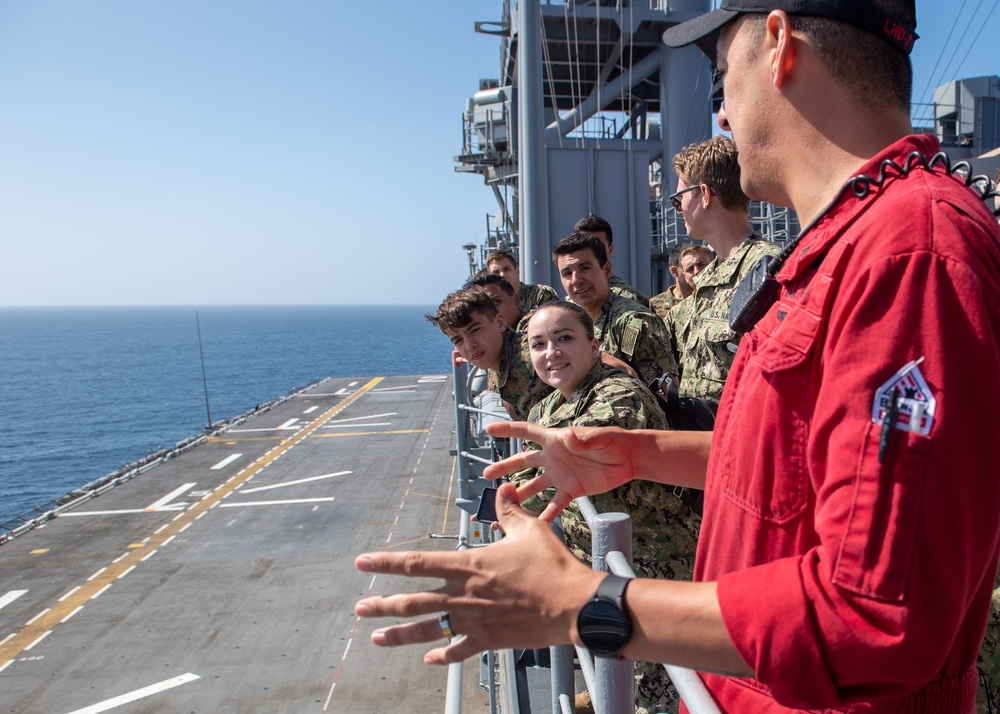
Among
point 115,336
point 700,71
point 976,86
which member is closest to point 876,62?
point 700,71

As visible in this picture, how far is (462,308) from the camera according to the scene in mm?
4891

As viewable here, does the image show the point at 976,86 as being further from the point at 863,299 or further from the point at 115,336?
the point at 115,336

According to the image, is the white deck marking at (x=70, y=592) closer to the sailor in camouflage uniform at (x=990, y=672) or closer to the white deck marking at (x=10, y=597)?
the white deck marking at (x=10, y=597)

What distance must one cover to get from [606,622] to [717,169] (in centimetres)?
274

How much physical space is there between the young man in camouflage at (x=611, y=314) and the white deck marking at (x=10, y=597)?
17212 millimetres

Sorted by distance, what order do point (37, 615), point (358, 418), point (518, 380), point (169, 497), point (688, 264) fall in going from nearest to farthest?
point (518, 380) → point (688, 264) → point (37, 615) → point (169, 497) → point (358, 418)

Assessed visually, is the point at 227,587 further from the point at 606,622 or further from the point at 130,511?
the point at 606,622

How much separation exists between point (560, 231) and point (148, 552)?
1413 cm

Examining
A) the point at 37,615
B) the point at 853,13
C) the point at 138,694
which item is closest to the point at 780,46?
the point at 853,13

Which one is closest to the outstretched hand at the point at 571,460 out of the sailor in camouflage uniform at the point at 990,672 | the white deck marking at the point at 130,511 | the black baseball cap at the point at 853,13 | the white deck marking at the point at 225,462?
the black baseball cap at the point at 853,13

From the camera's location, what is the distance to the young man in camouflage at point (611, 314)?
13.5 ft

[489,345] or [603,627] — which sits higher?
[489,345]

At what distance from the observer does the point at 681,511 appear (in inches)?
112

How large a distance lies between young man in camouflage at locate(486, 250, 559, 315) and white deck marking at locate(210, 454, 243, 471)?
22.3m
